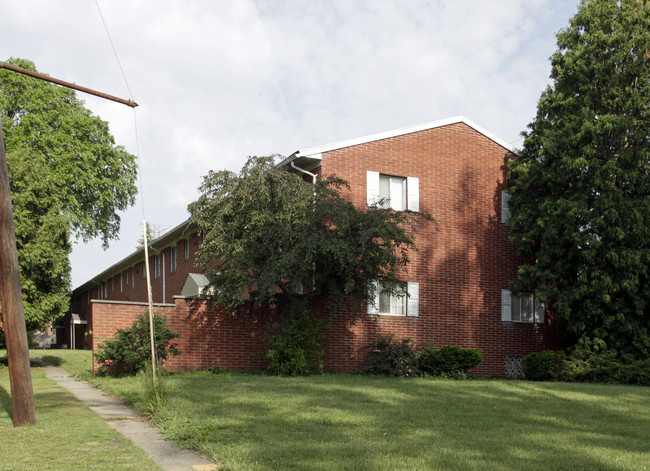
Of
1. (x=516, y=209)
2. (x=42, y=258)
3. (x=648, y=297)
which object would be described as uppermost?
(x=516, y=209)

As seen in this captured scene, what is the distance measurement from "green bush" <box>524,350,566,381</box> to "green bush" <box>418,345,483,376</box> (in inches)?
84.7

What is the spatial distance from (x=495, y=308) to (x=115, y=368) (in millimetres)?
11856

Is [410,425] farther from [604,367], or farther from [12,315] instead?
[604,367]

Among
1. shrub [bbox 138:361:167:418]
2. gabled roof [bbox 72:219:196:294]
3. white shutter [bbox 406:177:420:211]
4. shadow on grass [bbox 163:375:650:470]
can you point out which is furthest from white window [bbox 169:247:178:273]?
shrub [bbox 138:361:167:418]

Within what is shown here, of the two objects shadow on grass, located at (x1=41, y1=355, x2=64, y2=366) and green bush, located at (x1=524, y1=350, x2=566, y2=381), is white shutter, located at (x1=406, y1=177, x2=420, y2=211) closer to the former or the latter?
green bush, located at (x1=524, y1=350, x2=566, y2=381)

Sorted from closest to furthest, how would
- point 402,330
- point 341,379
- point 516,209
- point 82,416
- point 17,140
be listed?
point 82,416 < point 341,379 < point 402,330 < point 516,209 < point 17,140

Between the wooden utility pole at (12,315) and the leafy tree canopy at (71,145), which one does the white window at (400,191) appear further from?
the leafy tree canopy at (71,145)

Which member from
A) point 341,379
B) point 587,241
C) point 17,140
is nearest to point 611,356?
point 587,241

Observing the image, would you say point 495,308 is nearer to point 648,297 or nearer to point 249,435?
point 648,297

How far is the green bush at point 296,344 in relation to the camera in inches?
642

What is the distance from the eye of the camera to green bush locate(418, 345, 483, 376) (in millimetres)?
17969

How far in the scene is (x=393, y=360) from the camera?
688 inches

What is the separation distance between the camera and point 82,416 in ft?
31.2

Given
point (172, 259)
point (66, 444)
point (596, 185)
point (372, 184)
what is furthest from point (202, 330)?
point (172, 259)
